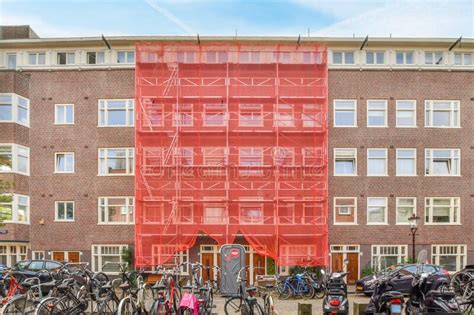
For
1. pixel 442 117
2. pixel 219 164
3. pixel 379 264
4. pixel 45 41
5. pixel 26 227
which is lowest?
pixel 379 264

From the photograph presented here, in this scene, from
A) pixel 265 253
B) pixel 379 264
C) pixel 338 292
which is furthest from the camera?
pixel 379 264

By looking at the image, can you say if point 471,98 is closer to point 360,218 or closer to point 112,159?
point 360,218

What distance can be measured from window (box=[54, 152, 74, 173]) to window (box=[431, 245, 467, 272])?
21.3 meters

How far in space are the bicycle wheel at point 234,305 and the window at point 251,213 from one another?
13841 millimetres

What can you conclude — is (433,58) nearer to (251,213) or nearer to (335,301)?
(251,213)

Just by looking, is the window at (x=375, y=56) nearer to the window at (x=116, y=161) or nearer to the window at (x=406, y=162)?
the window at (x=406, y=162)

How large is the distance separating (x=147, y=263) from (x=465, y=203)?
18.4m

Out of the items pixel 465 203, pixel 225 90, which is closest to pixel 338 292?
pixel 225 90

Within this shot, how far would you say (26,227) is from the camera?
30.3m

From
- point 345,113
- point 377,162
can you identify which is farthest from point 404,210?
point 345,113

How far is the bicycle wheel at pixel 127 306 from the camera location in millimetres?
12477

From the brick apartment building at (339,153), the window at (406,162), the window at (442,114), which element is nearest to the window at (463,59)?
the brick apartment building at (339,153)

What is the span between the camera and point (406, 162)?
102 feet

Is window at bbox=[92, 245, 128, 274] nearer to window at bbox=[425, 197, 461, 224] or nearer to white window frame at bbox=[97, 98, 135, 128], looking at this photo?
white window frame at bbox=[97, 98, 135, 128]
